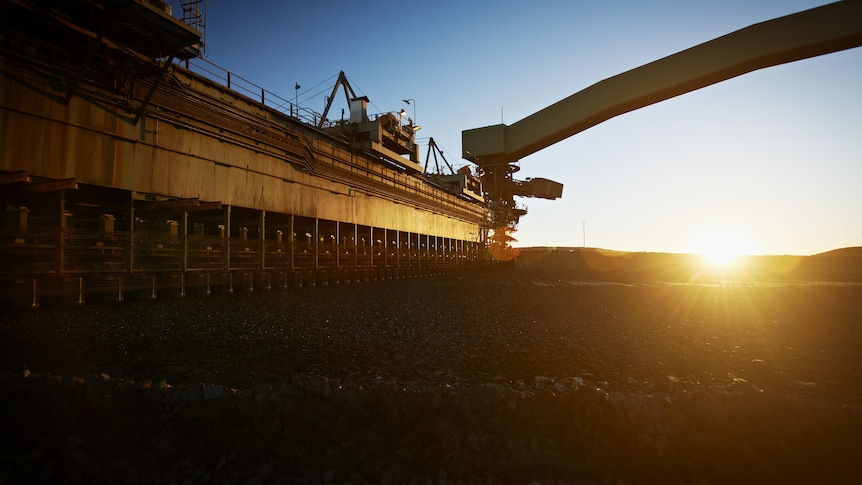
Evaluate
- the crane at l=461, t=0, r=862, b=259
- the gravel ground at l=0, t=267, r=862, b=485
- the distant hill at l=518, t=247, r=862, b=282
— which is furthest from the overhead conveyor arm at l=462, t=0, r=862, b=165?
the gravel ground at l=0, t=267, r=862, b=485

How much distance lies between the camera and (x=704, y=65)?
3097 cm

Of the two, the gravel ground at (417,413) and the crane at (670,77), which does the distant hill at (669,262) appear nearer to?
the crane at (670,77)

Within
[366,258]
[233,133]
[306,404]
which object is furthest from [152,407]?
[366,258]

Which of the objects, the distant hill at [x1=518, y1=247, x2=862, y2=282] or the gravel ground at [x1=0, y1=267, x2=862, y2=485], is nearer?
the gravel ground at [x1=0, y1=267, x2=862, y2=485]

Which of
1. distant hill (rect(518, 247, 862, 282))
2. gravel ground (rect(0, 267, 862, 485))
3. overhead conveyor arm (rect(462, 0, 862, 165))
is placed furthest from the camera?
distant hill (rect(518, 247, 862, 282))

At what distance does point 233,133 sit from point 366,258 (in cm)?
1224

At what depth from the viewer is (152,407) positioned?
3.91 metres

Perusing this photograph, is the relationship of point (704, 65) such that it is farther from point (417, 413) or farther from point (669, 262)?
point (669, 262)

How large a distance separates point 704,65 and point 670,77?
2.15 m

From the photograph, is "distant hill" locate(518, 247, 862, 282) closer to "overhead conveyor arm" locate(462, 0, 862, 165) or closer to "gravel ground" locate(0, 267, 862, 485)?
"overhead conveyor arm" locate(462, 0, 862, 165)

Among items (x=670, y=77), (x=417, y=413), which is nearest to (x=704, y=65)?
(x=670, y=77)

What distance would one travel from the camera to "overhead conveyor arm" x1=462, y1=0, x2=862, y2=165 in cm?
2766

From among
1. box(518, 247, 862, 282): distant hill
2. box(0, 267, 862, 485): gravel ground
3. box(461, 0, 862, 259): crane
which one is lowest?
box(0, 267, 862, 485): gravel ground

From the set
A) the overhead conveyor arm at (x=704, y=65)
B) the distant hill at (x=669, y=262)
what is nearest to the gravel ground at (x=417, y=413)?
the overhead conveyor arm at (x=704, y=65)
